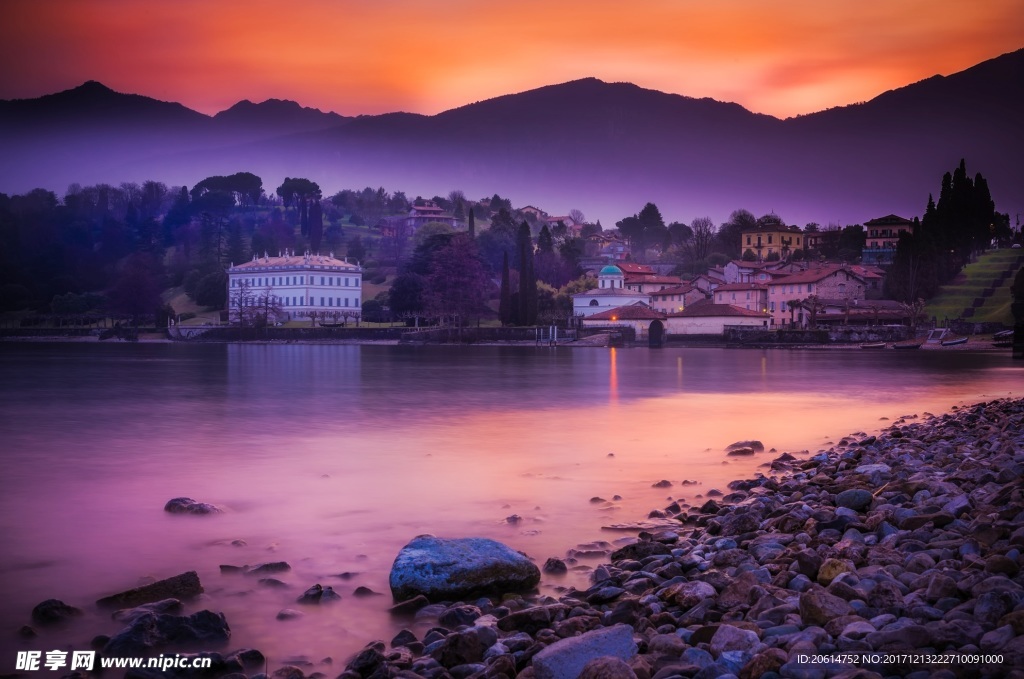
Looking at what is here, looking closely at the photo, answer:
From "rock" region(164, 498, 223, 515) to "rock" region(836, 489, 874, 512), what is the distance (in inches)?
340

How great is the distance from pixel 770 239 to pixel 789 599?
135 m

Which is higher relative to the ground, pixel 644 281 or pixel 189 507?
pixel 644 281

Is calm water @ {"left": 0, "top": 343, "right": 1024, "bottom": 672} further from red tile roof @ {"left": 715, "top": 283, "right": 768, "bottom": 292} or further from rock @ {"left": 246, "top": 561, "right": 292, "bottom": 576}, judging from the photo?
red tile roof @ {"left": 715, "top": 283, "right": 768, "bottom": 292}

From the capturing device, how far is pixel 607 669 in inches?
210

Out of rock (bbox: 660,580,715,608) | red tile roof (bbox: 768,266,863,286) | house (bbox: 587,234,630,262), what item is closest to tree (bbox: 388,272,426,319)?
red tile roof (bbox: 768,266,863,286)

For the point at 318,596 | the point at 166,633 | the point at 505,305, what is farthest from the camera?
the point at 505,305

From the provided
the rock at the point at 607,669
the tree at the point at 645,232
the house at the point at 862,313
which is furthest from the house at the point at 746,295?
the rock at the point at 607,669

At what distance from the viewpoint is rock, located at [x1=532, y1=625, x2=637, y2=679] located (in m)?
5.59

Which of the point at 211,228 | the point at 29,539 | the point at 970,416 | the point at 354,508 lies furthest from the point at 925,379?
the point at 211,228

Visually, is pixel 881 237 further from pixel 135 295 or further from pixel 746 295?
pixel 135 295

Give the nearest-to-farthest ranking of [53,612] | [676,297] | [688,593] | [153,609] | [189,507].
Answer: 1. [688,593]
2. [153,609]
3. [53,612]
4. [189,507]
5. [676,297]

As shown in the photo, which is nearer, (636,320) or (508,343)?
(636,320)

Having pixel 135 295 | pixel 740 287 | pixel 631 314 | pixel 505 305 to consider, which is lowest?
pixel 631 314

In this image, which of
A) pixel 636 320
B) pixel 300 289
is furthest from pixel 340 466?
pixel 300 289
